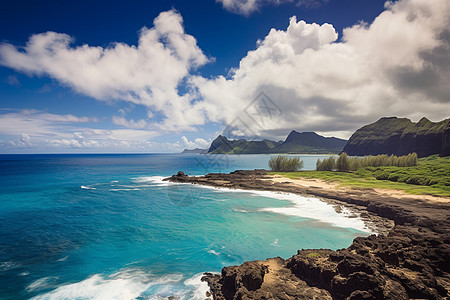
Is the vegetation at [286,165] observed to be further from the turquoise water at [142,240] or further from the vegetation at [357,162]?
the turquoise water at [142,240]

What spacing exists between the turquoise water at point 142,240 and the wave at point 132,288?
8cm

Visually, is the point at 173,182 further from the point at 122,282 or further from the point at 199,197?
the point at 122,282

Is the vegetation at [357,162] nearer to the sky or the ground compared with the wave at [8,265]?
nearer to the sky

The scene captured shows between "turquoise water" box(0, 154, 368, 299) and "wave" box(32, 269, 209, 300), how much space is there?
Result: 3.0 inches

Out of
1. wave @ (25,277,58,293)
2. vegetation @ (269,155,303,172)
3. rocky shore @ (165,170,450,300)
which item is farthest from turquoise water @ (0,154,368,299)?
vegetation @ (269,155,303,172)

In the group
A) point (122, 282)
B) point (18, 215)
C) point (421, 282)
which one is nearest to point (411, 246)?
point (421, 282)

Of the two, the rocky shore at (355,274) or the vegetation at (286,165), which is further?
the vegetation at (286,165)

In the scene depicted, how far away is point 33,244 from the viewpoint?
72.1 feet

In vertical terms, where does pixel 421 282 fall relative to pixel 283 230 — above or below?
above

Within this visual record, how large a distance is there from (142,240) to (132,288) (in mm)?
8859

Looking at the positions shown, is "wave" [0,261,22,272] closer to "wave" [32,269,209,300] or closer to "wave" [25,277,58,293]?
"wave" [25,277,58,293]

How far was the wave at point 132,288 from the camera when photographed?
47.0ft

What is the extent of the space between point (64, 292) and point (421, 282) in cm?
2389

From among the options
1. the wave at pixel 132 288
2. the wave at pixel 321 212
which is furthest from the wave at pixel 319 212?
the wave at pixel 132 288
